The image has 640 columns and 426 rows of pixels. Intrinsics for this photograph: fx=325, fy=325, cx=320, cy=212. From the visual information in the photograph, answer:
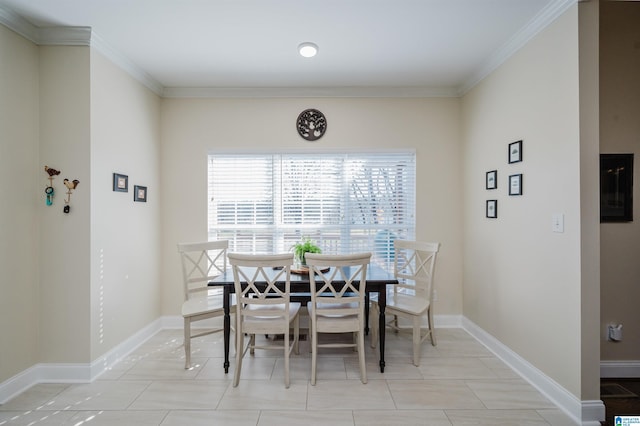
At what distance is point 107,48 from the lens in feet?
9.39

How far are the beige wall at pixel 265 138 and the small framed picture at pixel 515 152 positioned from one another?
1.03 m

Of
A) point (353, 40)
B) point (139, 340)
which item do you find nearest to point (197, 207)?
point (139, 340)

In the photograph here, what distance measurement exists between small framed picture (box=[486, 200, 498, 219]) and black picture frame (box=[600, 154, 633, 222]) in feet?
2.53

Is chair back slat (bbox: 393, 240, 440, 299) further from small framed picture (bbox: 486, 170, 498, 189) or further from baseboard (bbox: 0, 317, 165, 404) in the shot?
baseboard (bbox: 0, 317, 165, 404)

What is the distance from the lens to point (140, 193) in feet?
11.2

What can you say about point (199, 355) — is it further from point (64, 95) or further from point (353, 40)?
point (353, 40)

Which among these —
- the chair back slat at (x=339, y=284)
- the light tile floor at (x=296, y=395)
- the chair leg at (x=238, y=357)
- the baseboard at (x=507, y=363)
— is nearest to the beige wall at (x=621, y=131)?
the baseboard at (x=507, y=363)

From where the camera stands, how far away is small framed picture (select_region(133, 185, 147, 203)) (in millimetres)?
3320

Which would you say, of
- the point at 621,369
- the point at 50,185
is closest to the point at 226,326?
the point at 50,185

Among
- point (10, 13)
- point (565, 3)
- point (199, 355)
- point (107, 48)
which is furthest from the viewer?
point (199, 355)

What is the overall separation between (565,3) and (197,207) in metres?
3.80

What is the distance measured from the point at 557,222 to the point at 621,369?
58.4 inches

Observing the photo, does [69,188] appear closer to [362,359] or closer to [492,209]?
[362,359]

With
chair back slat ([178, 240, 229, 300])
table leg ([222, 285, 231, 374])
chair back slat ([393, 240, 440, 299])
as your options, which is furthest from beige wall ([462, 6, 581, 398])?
chair back slat ([178, 240, 229, 300])
